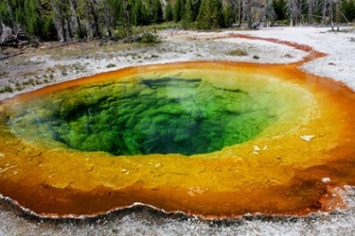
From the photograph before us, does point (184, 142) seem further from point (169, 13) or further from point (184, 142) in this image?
point (169, 13)

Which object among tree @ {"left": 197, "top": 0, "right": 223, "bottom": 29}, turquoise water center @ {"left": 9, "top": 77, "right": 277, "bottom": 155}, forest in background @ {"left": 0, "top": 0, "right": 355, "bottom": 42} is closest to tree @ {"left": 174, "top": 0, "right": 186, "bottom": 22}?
forest in background @ {"left": 0, "top": 0, "right": 355, "bottom": 42}

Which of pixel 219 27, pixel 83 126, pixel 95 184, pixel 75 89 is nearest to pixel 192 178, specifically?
pixel 95 184

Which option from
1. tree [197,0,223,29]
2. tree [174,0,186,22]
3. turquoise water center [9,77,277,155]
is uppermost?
tree [174,0,186,22]

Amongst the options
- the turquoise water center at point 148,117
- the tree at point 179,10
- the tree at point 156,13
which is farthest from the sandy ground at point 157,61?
the tree at point 156,13

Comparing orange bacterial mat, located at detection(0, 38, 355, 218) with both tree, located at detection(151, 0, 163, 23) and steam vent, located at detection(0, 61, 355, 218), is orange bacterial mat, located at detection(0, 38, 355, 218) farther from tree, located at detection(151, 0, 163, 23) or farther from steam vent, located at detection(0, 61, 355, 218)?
tree, located at detection(151, 0, 163, 23)

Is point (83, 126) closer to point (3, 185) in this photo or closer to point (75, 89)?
point (75, 89)

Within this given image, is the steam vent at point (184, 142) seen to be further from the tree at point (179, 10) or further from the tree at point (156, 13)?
the tree at point (156, 13)
